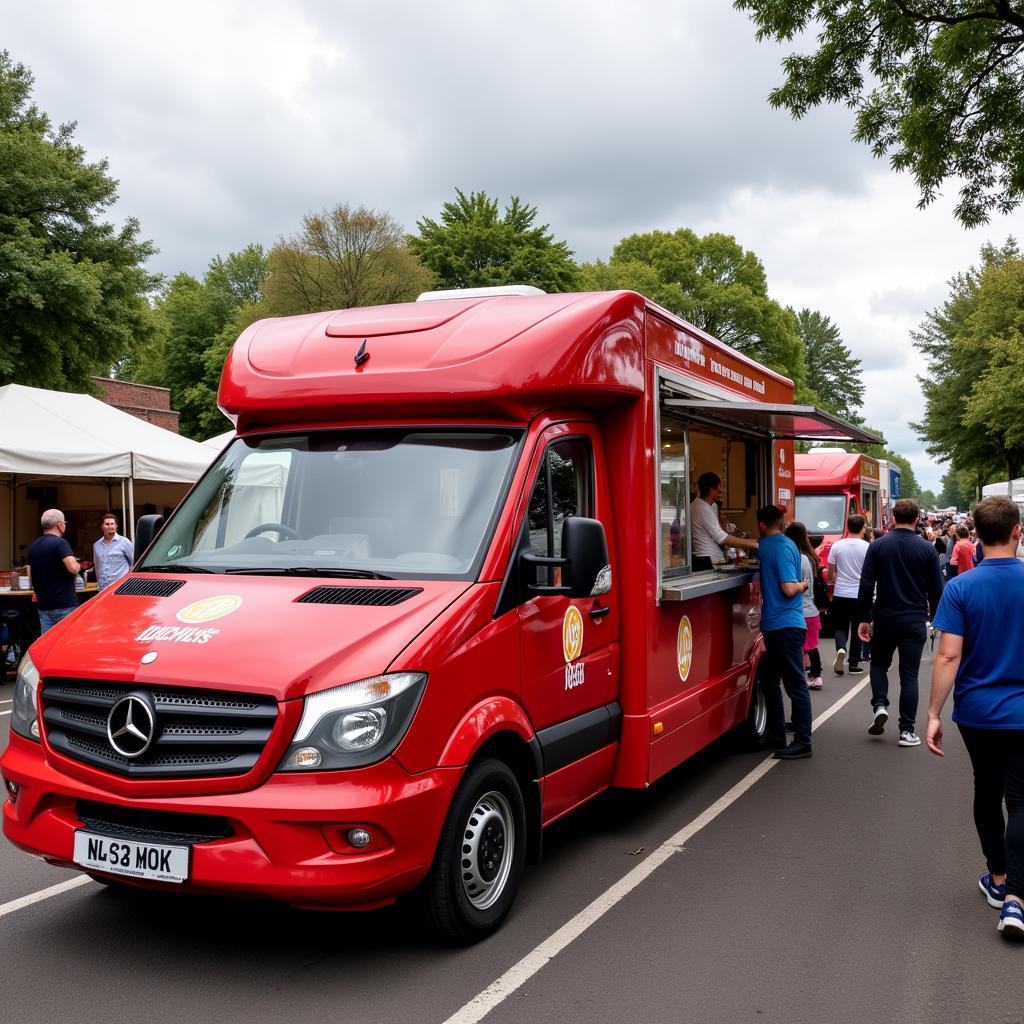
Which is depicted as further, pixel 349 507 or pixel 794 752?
pixel 794 752

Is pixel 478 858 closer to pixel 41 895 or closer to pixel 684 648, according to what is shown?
pixel 41 895

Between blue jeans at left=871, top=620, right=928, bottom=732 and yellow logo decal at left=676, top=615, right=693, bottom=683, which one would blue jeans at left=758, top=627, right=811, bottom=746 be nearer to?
blue jeans at left=871, top=620, right=928, bottom=732

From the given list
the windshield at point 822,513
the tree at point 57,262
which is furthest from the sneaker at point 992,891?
the tree at point 57,262

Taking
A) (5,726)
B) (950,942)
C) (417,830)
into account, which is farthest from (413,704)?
(5,726)

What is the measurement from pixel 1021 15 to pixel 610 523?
9.38m

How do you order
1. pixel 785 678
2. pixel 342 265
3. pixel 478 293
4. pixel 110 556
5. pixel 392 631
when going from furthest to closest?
pixel 342 265
pixel 110 556
pixel 785 678
pixel 478 293
pixel 392 631

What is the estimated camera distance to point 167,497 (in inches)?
845

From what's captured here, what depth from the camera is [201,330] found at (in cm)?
6075

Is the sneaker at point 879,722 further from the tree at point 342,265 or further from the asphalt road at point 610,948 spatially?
the tree at point 342,265

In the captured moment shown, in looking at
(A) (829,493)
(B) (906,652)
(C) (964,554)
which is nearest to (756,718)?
(B) (906,652)

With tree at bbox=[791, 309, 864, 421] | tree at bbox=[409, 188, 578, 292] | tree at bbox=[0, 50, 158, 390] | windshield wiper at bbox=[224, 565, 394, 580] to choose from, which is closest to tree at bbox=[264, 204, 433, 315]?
tree at bbox=[409, 188, 578, 292]

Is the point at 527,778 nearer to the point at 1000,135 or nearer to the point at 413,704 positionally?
the point at 413,704

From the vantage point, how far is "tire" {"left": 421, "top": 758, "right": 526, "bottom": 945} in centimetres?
407

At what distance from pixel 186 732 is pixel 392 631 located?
31.8 inches
